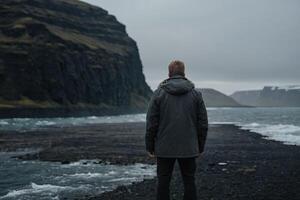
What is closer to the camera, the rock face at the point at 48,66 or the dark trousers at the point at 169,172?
the dark trousers at the point at 169,172

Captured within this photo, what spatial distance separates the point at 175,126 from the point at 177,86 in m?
0.85

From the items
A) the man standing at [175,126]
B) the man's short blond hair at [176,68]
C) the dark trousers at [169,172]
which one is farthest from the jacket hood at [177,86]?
the dark trousers at [169,172]

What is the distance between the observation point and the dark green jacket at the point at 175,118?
33.6 ft

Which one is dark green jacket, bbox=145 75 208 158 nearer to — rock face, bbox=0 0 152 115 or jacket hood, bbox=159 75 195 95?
jacket hood, bbox=159 75 195 95

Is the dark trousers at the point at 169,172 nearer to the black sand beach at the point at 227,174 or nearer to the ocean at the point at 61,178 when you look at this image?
the black sand beach at the point at 227,174

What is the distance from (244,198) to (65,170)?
13.1 metres

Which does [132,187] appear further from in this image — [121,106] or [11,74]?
[121,106]

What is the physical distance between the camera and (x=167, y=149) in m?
10.2

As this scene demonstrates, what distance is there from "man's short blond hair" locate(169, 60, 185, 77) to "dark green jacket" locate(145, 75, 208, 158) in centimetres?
29

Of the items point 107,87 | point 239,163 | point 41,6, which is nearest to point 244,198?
point 239,163

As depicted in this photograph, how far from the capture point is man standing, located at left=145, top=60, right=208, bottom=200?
10.2 metres

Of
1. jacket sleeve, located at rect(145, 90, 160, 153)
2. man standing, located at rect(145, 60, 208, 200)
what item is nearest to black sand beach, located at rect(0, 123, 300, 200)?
man standing, located at rect(145, 60, 208, 200)

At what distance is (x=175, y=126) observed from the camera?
10273 mm

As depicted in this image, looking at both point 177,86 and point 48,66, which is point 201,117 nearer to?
point 177,86
